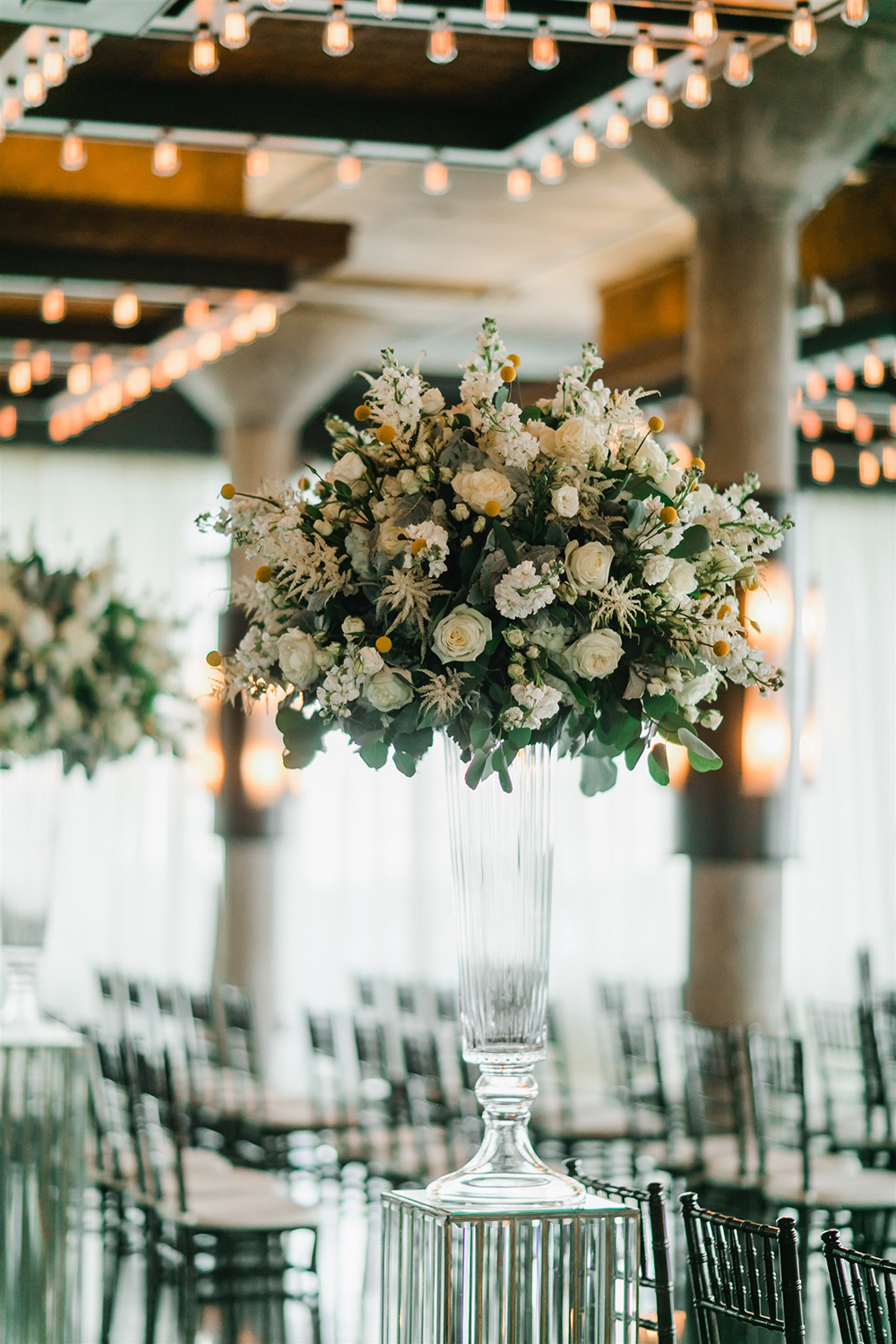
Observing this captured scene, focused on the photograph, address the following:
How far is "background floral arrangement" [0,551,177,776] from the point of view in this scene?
19.4ft

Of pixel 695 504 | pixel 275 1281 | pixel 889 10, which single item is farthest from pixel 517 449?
pixel 889 10

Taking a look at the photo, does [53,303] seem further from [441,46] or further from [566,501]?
[566,501]

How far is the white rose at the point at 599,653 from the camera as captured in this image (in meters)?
2.92

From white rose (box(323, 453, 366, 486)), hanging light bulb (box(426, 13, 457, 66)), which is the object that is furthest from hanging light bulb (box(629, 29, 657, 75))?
white rose (box(323, 453, 366, 486))

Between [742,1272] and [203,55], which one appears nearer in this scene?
[742,1272]

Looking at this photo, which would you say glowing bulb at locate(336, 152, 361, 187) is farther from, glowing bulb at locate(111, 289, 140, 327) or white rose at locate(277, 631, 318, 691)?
white rose at locate(277, 631, 318, 691)

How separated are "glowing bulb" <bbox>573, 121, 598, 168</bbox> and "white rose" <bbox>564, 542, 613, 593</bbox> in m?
5.10

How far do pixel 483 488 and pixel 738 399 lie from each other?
5917mm

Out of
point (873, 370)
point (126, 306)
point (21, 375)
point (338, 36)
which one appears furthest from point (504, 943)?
→ point (21, 375)

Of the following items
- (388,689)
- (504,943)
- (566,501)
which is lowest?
(504,943)

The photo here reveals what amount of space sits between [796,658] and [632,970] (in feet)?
19.6

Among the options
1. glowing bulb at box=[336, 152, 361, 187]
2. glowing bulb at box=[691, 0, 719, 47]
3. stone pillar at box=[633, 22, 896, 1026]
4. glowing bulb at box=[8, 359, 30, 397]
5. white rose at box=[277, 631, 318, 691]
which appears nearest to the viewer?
white rose at box=[277, 631, 318, 691]

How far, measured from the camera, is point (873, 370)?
400 inches

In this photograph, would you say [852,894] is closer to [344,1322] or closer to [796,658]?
[796,658]
